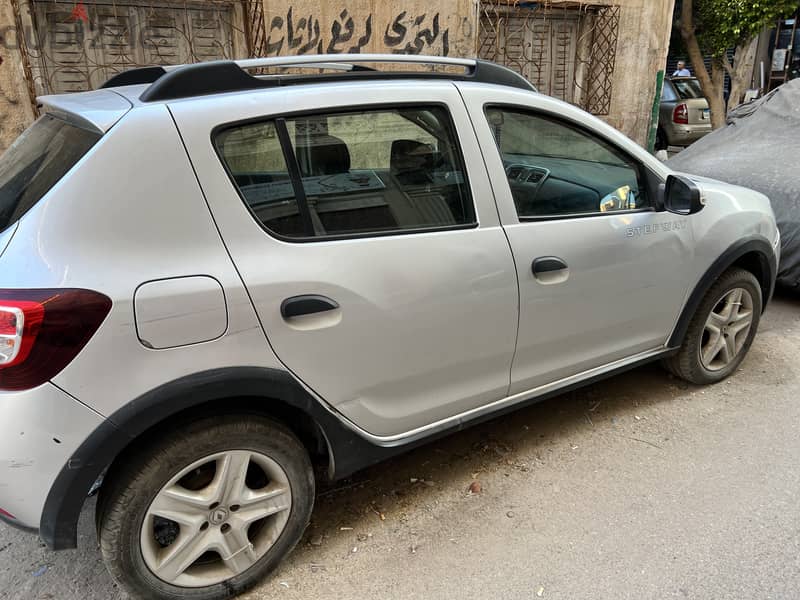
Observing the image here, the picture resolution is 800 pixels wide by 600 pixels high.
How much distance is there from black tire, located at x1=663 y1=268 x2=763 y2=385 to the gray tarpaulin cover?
5.37ft

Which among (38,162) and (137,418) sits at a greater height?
(38,162)

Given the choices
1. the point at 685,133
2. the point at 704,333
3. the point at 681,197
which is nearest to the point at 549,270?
the point at 681,197

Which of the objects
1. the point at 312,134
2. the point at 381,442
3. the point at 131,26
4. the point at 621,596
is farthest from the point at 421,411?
the point at 131,26

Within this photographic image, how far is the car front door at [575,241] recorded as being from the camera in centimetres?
260

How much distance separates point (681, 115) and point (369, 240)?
41.7 ft

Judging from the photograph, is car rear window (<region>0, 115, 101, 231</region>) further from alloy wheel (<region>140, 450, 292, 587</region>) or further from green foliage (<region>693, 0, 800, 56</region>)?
green foliage (<region>693, 0, 800, 56</region>)

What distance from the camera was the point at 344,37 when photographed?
668cm

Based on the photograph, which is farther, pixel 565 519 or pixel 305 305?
pixel 565 519

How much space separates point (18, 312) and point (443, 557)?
1741 millimetres

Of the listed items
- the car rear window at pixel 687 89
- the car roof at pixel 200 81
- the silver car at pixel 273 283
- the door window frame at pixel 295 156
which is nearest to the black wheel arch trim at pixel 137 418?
the silver car at pixel 273 283

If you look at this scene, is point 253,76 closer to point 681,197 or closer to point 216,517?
point 216,517

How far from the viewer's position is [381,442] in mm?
2422

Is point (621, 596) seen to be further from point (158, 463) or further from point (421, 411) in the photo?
point (158, 463)

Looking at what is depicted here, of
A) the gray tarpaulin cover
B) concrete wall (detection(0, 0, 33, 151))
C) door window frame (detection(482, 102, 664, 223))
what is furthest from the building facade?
door window frame (detection(482, 102, 664, 223))
